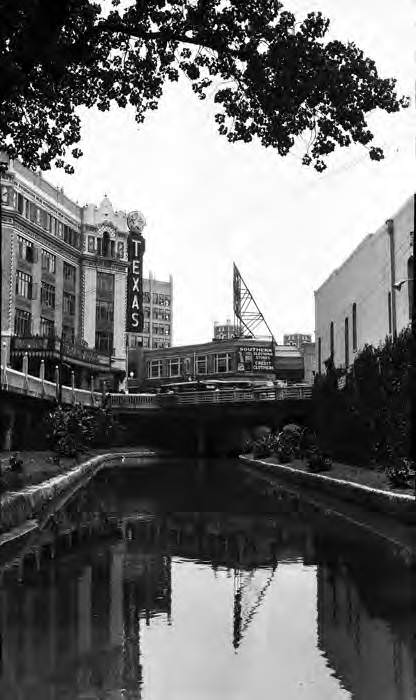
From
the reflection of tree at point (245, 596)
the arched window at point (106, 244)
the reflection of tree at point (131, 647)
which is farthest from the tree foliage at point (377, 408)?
the arched window at point (106, 244)

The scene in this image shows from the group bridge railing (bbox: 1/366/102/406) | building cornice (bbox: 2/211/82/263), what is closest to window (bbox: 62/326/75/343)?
building cornice (bbox: 2/211/82/263)

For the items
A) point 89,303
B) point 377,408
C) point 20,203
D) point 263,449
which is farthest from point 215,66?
point 89,303

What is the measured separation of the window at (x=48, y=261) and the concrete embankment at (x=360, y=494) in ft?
156

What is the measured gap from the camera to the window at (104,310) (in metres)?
88.1

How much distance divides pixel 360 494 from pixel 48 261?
61.7m

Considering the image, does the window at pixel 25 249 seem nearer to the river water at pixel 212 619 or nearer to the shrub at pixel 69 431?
the shrub at pixel 69 431

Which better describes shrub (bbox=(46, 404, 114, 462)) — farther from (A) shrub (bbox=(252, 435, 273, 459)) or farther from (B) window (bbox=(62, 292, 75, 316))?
(B) window (bbox=(62, 292, 75, 316))

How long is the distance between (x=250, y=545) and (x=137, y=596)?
16.2 ft

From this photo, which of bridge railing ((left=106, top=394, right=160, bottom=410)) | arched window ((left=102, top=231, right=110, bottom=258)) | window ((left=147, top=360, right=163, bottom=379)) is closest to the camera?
bridge railing ((left=106, top=394, right=160, bottom=410))

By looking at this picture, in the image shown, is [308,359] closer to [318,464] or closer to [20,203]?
[20,203]

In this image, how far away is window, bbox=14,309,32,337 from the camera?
234 feet

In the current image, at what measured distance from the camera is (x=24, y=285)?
73625mm

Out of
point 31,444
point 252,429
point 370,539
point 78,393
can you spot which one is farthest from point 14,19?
point 252,429

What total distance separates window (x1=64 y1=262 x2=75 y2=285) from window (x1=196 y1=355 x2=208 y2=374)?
33420mm
